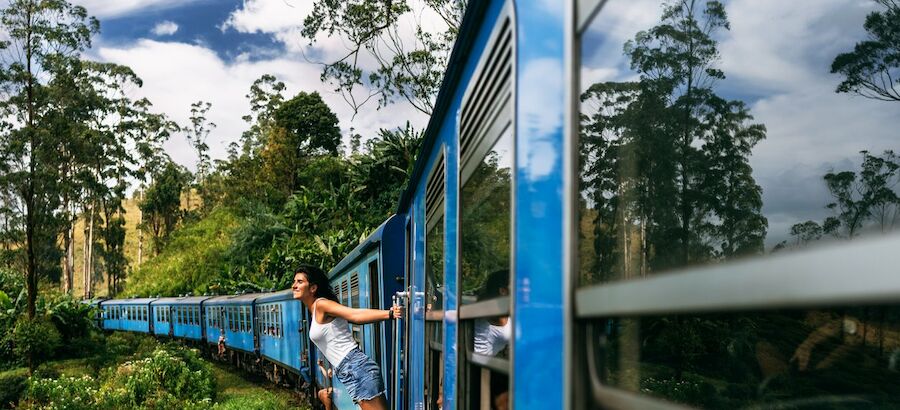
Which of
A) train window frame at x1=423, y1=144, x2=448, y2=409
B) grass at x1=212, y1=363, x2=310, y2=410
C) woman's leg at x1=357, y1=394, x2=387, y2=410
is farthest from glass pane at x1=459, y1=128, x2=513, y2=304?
grass at x1=212, y1=363, x2=310, y2=410

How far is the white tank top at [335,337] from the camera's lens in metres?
5.15

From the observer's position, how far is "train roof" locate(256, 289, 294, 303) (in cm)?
1525

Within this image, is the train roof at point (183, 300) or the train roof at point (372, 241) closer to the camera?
the train roof at point (372, 241)

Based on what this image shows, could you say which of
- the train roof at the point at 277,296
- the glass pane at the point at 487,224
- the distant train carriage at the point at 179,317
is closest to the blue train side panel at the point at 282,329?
the train roof at the point at 277,296

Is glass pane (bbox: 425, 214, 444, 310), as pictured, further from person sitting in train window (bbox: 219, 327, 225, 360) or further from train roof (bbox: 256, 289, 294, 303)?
person sitting in train window (bbox: 219, 327, 225, 360)

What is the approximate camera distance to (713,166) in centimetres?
136

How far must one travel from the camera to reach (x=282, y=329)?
53.5 ft

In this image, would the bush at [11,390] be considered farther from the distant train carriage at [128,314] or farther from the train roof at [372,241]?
the distant train carriage at [128,314]

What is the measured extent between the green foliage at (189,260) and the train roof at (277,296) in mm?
25796

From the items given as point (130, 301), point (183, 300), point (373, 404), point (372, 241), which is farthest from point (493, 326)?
point (130, 301)

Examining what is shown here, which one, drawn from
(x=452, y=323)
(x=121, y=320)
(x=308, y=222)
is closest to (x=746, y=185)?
(x=452, y=323)

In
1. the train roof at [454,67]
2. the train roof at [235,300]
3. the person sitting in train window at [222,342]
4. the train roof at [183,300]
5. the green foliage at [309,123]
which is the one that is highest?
the green foliage at [309,123]

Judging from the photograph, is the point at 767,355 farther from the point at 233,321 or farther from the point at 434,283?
the point at 233,321

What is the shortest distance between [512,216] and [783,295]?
1.09 m
